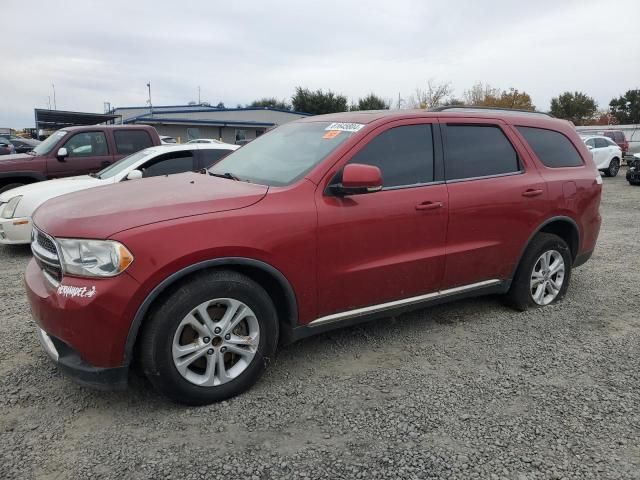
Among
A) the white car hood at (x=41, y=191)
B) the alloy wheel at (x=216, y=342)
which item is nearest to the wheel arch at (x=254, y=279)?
the alloy wheel at (x=216, y=342)

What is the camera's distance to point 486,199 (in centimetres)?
392

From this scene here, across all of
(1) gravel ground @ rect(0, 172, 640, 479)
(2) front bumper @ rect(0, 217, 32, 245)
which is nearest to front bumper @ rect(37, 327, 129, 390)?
(1) gravel ground @ rect(0, 172, 640, 479)

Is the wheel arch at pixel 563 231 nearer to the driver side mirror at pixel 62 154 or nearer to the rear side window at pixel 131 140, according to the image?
the rear side window at pixel 131 140

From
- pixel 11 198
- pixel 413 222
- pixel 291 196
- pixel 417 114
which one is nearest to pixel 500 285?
pixel 413 222

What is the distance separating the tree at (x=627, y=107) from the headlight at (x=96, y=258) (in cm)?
6391

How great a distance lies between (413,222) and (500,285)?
1268 mm

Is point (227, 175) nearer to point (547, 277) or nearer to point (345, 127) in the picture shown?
point (345, 127)

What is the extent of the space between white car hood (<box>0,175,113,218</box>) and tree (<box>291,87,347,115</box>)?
1879 inches

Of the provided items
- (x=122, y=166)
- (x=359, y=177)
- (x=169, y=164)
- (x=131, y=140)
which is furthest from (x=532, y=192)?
(x=131, y=140)

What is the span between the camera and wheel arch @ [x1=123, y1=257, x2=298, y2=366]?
8.72 ft

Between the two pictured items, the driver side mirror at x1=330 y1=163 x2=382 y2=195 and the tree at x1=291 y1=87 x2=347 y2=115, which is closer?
the driver side mirror at x1=330 y1=163 x2=382 y2=195

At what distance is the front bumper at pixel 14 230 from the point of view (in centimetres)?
618

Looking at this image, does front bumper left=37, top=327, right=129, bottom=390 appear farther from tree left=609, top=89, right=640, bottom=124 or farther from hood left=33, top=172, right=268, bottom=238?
tree left=609, top=89, right=640, bottom=124

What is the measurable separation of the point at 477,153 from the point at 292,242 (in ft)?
6.20
